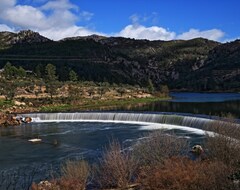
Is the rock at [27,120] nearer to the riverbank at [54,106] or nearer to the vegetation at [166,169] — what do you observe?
the riverbank at [54,106]

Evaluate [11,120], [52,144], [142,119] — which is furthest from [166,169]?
[11,120]

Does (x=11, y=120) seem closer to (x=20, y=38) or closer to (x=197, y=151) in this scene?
(x=197, y=151)

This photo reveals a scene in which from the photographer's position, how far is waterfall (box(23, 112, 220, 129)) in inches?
1659

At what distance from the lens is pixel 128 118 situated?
168 ft

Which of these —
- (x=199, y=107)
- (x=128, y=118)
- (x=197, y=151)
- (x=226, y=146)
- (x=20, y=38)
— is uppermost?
(x=20, y=38)

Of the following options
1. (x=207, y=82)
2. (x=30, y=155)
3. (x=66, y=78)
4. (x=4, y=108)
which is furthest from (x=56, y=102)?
(x=207, y=82)

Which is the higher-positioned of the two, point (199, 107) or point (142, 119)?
point (199, 107)

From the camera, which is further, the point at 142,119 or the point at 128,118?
the point at 128,118

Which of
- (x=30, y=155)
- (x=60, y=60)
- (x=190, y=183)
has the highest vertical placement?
(x=60, y=60)

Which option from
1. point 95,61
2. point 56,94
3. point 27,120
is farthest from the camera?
point 95,61

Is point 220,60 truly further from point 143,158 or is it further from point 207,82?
point 143,158

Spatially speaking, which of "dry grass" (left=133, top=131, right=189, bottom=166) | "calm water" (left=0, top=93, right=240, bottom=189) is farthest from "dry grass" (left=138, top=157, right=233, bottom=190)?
"calm water" (left=0, top=93, right=240, bottom=189)

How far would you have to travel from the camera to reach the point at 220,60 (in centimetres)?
18550

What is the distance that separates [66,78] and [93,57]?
182 ft
